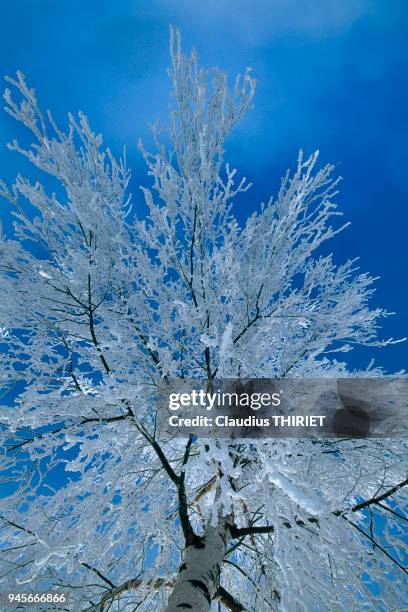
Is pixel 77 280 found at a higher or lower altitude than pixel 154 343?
higher

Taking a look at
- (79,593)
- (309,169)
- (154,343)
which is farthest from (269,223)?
(79,593)

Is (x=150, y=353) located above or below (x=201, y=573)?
above

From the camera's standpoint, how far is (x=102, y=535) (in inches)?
110

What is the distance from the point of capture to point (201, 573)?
8.02 ft

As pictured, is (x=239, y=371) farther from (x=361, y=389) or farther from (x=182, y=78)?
(x=182, y=78)

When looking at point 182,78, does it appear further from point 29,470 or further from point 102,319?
point 29,470

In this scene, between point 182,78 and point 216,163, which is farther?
Answer: point 216,163

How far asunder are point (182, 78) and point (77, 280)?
69.7 inches

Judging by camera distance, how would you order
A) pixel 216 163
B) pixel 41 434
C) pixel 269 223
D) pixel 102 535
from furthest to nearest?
pixel 269 223 → pixel 216 163 → pixel 102 535 → pixel 41 434

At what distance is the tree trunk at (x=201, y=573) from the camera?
7.16 ft

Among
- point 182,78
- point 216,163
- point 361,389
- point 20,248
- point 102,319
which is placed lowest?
point 361,389

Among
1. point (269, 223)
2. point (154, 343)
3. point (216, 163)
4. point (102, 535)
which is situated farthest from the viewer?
point (269, 223)

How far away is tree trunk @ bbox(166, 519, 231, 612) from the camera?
86.0 inches

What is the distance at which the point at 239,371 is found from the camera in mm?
3115
